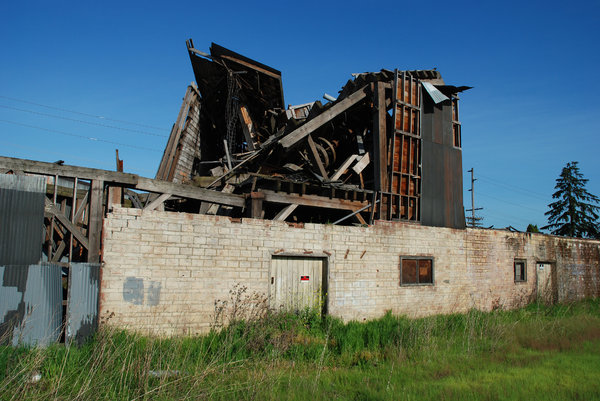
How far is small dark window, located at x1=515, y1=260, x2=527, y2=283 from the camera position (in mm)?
A: 14367

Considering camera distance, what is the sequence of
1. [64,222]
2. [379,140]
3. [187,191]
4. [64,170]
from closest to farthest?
[64,222] < [64,170] < [187,191] < [379,140]

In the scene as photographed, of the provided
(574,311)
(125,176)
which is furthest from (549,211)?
(125,176)

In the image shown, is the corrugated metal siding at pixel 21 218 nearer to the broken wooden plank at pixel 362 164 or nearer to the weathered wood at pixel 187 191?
the weathered wood at pixel 187 191

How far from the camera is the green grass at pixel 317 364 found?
5086 millimetres

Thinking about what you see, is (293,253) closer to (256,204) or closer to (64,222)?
(256,204)

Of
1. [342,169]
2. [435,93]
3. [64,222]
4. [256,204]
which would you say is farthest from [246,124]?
[64,222]

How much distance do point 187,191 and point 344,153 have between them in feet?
24.0

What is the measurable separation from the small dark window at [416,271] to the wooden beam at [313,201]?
2124 mm

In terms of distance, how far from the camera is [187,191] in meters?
9.21

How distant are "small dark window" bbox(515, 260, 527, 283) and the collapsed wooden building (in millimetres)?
3119

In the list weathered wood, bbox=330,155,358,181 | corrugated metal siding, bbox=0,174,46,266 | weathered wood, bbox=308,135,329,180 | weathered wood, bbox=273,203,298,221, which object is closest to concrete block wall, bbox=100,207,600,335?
weathered wood, bbox=273,203,298,221

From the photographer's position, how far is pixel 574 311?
12.8m

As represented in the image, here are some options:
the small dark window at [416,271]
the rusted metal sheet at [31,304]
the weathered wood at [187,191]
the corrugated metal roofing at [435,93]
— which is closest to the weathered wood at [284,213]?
the weathered wood at [187,191]

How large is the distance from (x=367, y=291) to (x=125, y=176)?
653 cm
